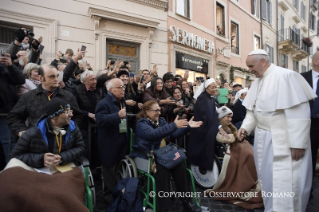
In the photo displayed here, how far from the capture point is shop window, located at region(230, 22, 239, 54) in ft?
53.4

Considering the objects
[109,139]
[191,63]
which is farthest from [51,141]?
[191,63]

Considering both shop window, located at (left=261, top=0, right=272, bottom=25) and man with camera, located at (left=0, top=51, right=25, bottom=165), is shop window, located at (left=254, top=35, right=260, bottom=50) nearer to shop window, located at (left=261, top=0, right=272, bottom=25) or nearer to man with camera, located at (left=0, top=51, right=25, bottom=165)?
shop window, located at (left=261, top=0, right=272, bottom=25)

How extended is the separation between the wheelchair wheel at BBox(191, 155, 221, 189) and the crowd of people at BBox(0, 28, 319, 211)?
15 cm

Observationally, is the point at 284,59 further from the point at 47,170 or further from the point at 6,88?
the point at 47,170

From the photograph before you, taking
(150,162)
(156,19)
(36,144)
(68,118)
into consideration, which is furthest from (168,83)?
(156,19)

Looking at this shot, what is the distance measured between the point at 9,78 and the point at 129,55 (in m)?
6.76

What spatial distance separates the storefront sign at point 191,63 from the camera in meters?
11.6

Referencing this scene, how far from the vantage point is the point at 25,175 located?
2176mm

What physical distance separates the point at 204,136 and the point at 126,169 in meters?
1.60

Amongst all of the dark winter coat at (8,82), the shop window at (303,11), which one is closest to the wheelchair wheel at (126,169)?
the dark winter coat at (8,82)

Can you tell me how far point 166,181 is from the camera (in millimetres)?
3217

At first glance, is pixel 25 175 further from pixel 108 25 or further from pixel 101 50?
pixel 108 25

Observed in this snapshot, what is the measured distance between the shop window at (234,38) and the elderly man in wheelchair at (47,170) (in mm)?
15355

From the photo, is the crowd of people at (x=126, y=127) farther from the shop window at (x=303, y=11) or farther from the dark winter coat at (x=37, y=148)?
the shop window at (x=303, y=11)
